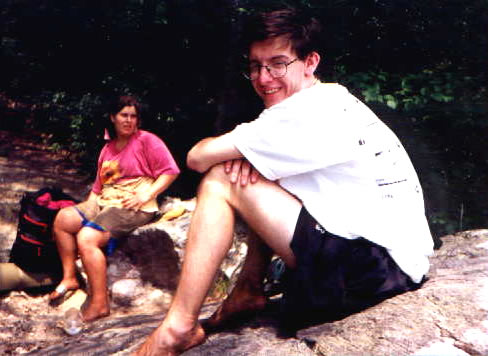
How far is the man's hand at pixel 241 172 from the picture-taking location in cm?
204

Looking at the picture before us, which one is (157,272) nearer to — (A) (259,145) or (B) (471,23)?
(A) (259,145)

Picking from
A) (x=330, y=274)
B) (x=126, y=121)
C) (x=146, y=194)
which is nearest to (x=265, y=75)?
(x=330, y=274)

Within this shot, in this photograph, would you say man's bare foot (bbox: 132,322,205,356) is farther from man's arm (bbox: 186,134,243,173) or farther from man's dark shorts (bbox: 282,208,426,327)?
man's arm (bbox: 186,134,243,173)

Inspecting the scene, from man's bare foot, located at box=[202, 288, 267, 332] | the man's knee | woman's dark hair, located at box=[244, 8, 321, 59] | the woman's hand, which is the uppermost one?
woman's dark hair, located at box=[244, 8, 321, 59]

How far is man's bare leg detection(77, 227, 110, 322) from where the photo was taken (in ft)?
12.9

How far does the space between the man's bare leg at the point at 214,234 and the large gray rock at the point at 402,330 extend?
6.2 inches

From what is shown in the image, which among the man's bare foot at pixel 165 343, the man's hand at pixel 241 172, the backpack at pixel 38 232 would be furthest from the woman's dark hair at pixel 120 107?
the man's bare foot at pixel 165 343

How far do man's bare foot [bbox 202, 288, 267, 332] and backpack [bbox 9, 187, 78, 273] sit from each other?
7.72ft

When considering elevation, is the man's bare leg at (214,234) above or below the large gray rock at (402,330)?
above

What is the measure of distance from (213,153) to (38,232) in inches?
108

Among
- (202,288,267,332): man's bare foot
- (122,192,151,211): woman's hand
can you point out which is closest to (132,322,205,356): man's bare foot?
(202,288,267,332): man's bare foot

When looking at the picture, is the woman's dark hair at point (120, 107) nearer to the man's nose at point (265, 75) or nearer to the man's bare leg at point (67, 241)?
the man's bare leg at point (67, 241)

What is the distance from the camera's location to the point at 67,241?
4168mm

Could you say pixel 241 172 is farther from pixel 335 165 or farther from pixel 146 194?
Result: pixel 146 194
